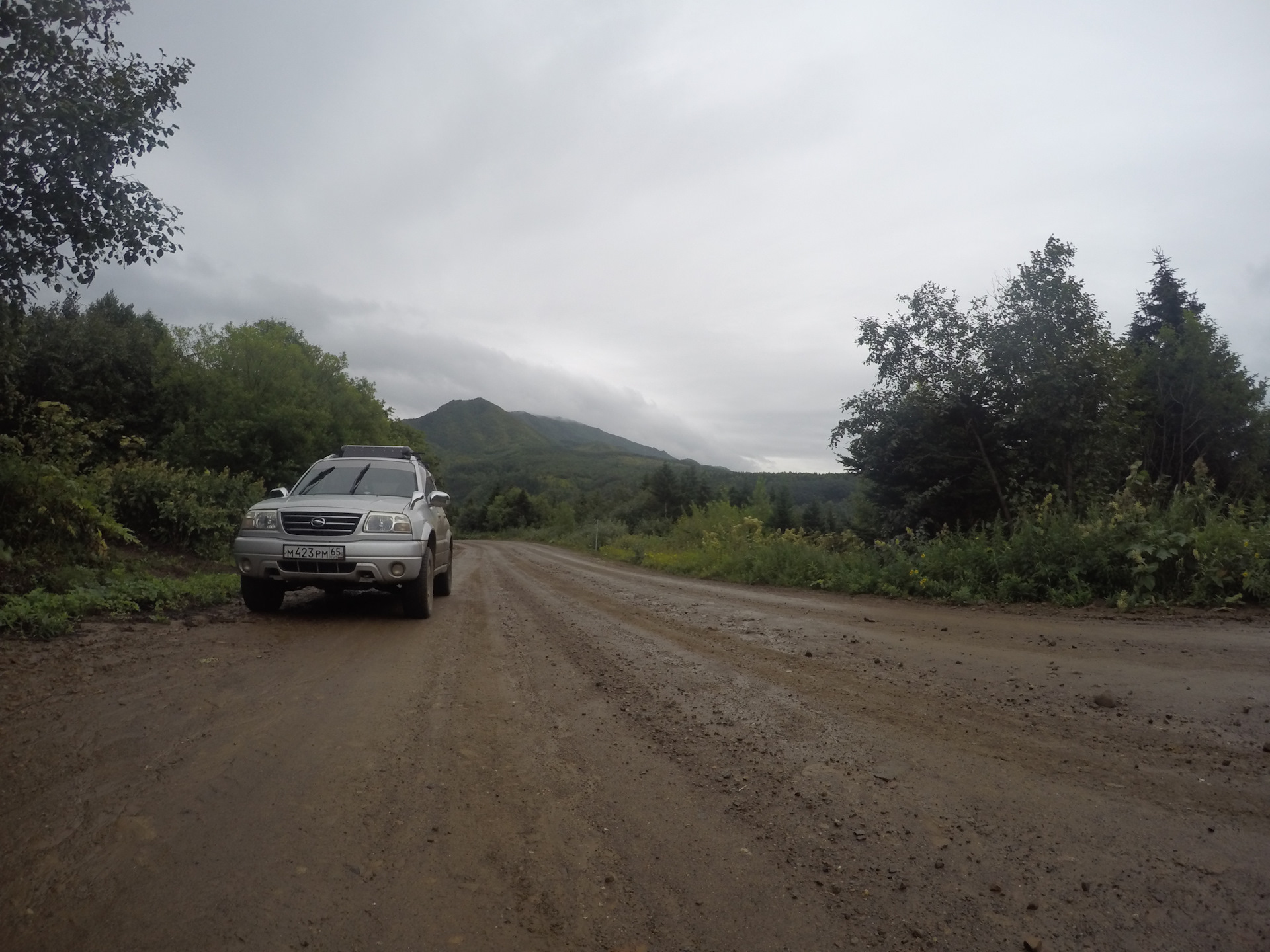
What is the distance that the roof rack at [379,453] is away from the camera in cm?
937

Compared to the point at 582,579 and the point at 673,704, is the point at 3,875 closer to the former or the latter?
the point at 673,704

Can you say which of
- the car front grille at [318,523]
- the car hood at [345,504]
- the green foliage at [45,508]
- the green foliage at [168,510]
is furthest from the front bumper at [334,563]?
the green foliage at [168,510]

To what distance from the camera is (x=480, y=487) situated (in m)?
125

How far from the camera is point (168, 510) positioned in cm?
1201

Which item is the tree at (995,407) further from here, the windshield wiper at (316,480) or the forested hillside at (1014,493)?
the windshield wiper at (316,480)

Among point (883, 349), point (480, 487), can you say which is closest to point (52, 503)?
point (883, 349)

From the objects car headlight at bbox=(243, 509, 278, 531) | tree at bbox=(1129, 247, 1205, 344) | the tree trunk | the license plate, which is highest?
tree at bbox=(1129, 247, 1205, 344)

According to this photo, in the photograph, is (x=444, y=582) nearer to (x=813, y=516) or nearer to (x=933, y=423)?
(x=933, y=423)

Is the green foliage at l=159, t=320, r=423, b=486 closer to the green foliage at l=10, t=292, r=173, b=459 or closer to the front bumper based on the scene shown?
the green foliage at l=10, t=292, r=173, b=459

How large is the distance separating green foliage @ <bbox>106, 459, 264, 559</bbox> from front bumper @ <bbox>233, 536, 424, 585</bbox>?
657cm

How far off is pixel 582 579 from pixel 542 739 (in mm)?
10730

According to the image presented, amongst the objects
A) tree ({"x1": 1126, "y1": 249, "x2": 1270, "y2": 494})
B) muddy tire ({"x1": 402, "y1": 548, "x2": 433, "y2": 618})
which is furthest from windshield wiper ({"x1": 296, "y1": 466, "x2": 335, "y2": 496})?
tree ({"x1": 1126, "y1": 249, "x2": 1270, "y2": 494})

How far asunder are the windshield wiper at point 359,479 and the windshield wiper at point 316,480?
37cm

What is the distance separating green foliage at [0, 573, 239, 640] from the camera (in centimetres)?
537
